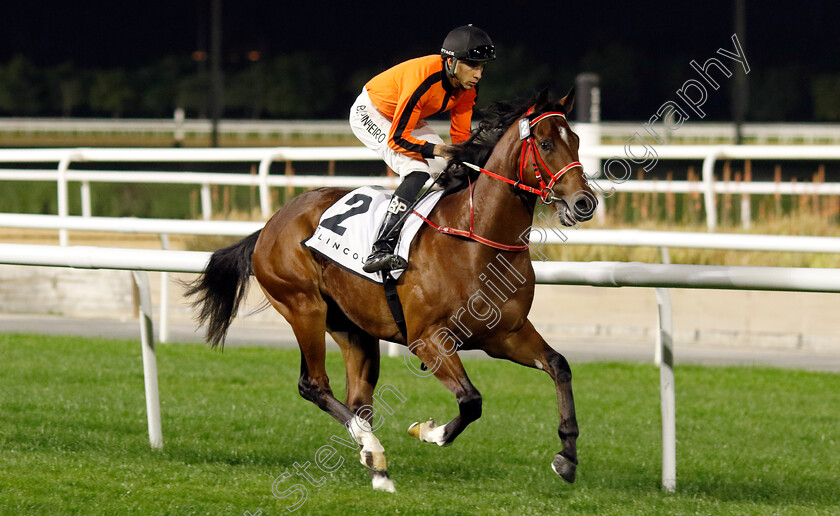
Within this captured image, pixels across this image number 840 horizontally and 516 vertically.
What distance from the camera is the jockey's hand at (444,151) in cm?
454

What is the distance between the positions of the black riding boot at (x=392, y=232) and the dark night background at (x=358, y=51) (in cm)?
3449

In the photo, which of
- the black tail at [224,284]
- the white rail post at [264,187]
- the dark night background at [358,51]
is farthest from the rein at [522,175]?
the dark night background at [358,51]

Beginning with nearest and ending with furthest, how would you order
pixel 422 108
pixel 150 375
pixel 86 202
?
1. pixel 422 108
2. pixel 150 375
3. pixel 86 202

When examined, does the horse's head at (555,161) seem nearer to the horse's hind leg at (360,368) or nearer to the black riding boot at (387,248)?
the black riding boot at (387,248)

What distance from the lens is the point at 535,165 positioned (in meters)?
4.19

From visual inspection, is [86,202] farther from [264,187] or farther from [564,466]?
[564,466]

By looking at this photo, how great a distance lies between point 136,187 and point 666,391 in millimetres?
19425

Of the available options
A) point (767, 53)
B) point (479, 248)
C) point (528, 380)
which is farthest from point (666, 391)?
point (767, 53)

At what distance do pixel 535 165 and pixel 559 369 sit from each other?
735 mm

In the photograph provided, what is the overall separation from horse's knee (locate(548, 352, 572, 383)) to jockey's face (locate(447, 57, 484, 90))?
1.10 m

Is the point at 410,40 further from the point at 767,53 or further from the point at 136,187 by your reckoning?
the point at 136,187

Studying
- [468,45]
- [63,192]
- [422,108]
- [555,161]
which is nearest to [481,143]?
[422,108]

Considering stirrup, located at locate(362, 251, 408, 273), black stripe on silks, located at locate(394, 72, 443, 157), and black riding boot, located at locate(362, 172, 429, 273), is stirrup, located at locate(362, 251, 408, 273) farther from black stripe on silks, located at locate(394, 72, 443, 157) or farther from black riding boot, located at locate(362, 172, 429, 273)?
black stripe on silks, located at locate(394, 72, 443, 157)

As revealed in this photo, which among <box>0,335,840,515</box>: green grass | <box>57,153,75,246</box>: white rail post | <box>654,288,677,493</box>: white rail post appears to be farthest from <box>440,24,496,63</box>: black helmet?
<box>57,153,75,246</box>: white rail post
